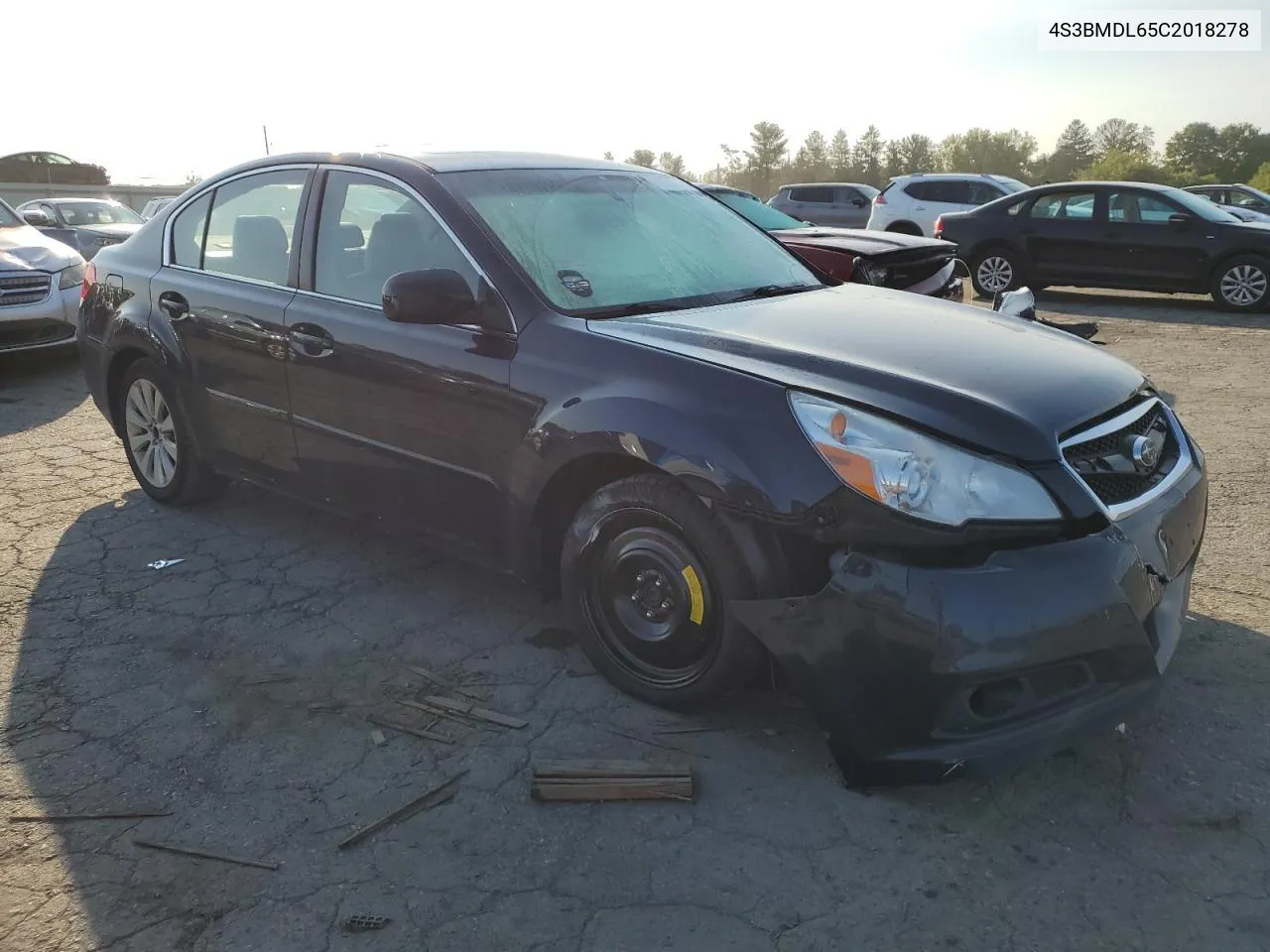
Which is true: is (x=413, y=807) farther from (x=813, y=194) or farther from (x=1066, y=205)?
(x=813, y=194)

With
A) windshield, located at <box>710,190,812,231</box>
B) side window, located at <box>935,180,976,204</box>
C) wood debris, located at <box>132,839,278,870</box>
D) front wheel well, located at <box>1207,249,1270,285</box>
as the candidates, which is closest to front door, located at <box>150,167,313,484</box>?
wood debris, located at <box>132,839,278,870</box>

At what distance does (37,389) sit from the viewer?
803 centimetres

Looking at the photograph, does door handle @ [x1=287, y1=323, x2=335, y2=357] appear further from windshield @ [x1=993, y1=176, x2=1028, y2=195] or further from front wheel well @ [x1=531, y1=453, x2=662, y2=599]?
windshield @ [x1=993, y1=176, x2=1028, y2=195]

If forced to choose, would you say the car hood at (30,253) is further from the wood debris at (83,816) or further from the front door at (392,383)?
the wood debris at (83,816)

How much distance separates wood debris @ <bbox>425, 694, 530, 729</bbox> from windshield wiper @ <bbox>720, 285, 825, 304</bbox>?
5.18ft

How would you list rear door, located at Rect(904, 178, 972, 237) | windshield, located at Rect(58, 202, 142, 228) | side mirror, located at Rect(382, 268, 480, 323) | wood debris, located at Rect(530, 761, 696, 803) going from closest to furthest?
wood debris, located at Rect(530, 761, 696, 803) → side mirror, located at Rect(382, 268, 480, 323) → windshield, located at Rect(58, 202, 142, 228) → rear door, located at Rect(904, 178, 972, 237)

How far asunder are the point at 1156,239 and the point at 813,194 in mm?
12428

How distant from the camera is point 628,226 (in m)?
3.77

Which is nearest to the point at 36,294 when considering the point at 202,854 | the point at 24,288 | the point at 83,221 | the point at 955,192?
the point at 24,288

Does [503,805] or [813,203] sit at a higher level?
[813,203]

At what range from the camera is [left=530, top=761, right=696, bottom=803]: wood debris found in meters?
2.73

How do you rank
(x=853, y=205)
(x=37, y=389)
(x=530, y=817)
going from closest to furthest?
1. (x=530, y=817)
2. (x=37, y=389)
3. (x=853, y=205)

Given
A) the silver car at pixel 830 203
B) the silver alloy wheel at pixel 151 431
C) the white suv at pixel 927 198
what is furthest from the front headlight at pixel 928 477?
the silver car at pixel 830 203

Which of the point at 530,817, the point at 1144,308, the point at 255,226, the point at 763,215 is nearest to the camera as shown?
the point at 530,817
